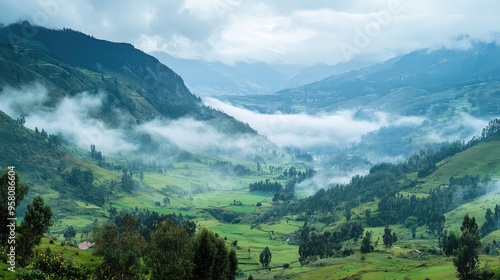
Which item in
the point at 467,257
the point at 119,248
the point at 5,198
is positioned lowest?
the point at 467,257

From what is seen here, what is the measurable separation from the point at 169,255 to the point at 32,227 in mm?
27930

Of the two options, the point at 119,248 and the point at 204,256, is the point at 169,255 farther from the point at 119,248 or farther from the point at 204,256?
the point at 119,248

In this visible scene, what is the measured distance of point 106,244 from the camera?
9850 centimetres

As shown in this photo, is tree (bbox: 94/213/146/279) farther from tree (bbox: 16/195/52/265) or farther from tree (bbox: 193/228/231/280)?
tree (bbox: 193/228/231/280)

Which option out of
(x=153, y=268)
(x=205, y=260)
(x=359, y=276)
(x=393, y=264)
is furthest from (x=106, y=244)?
(x=393, y=264)

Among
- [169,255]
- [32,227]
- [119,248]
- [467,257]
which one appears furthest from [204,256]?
[467,257]

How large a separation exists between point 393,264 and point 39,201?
139 meters

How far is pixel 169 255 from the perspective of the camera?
9256 centimetres

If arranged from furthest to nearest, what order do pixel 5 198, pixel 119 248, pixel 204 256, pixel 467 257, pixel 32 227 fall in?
pixel 467 257, pixel 204 256, pixel 119 248, pixel 5 198, pixel 32 227

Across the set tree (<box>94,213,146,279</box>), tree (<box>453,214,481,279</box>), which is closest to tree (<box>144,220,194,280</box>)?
tree (<box>94,213,146,279</box>)

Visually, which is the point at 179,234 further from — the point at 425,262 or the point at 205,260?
the point at 425,262

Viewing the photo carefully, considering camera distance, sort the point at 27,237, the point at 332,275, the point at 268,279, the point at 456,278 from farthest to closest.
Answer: the point at 268,279 → the point at 332,275 → the point at 456,278 → the point at 27,237

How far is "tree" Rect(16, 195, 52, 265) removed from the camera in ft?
294

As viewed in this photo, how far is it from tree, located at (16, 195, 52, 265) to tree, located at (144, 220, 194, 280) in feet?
72.2
